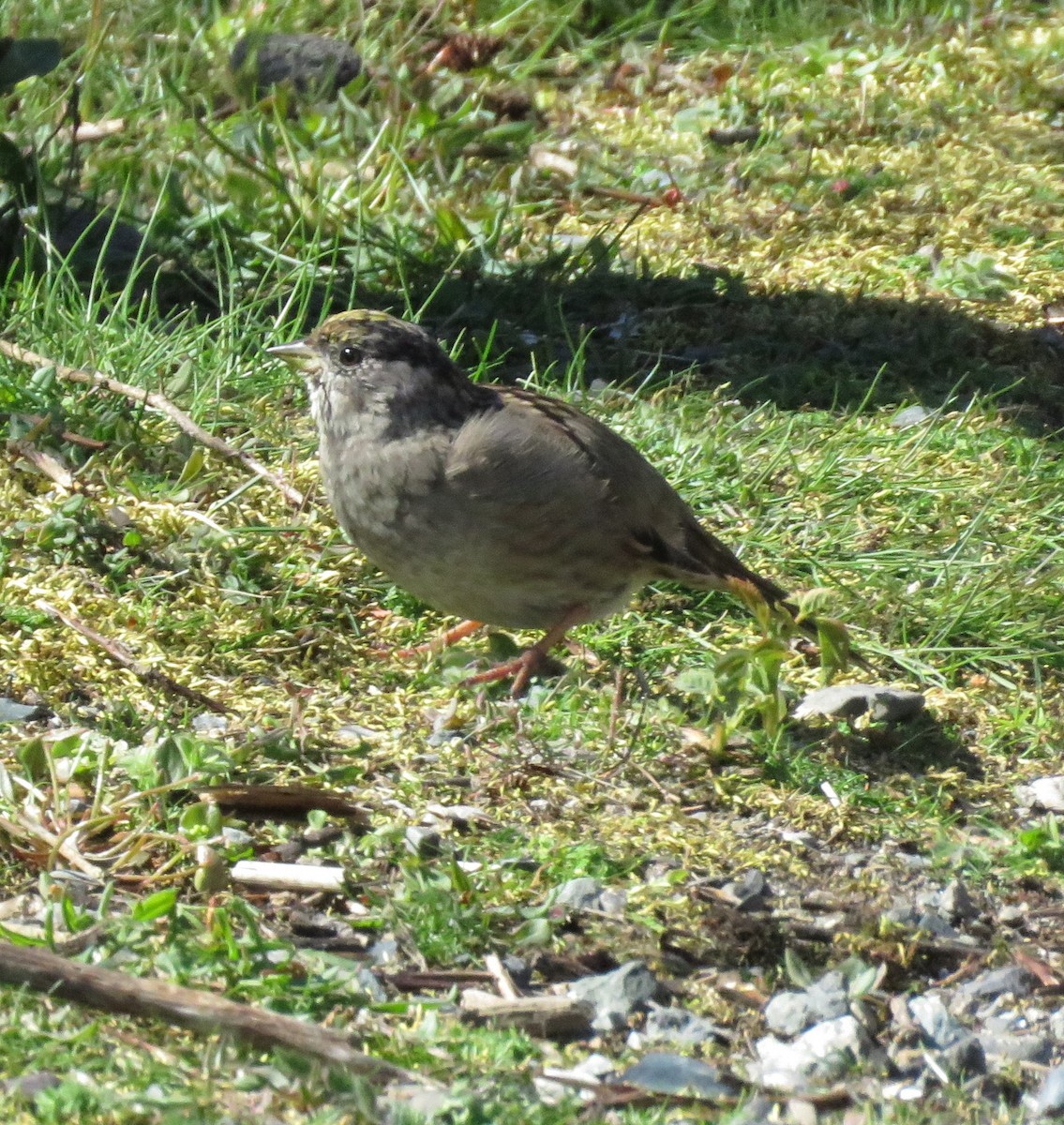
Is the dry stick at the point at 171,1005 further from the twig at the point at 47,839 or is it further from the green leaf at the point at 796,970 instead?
the green leaf at the point at 796,970

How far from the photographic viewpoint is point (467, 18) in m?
8.21

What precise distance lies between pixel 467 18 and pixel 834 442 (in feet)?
13.2

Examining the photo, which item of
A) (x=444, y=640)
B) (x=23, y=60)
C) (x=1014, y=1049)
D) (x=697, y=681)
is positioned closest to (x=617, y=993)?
(x=1014, y=1049)

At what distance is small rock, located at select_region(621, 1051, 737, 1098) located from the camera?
273 cm

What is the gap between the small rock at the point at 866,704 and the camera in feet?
13.1

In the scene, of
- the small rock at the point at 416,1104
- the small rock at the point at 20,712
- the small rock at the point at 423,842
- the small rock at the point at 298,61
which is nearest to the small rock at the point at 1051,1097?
the small rock at the point at 416,1104

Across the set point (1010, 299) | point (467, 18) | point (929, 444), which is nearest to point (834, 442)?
point (929, 444)

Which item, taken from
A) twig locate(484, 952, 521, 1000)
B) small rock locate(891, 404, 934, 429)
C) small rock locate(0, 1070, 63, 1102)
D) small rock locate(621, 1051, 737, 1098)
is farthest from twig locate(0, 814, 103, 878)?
small rock locate(891, 404, 934, 429)

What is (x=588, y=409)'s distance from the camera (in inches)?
210

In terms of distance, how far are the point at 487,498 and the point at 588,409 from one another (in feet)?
4.46

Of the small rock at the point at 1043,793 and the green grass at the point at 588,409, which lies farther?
the small rock at the point at 1043,793

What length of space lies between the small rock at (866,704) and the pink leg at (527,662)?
618 mm

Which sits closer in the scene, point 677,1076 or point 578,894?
point 677,1076

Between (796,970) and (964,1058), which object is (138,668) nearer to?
(796,970)
